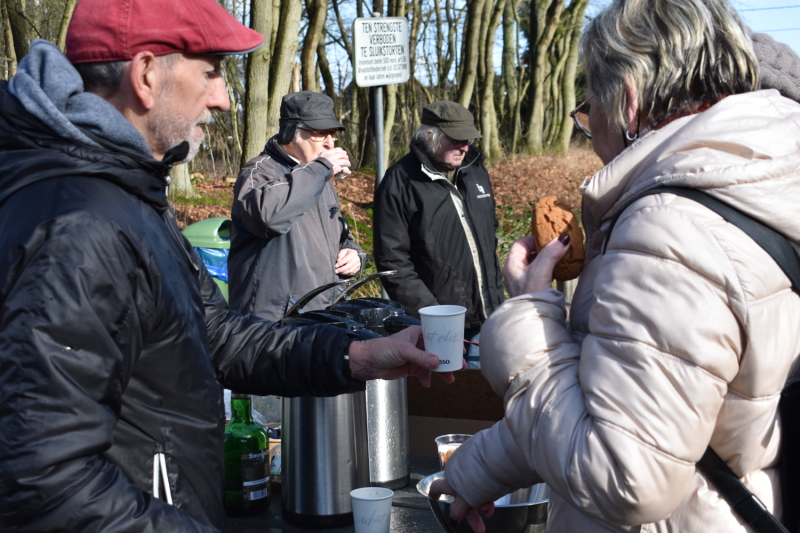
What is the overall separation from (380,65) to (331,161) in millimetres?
2184

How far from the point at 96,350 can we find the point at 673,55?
1.29 metres

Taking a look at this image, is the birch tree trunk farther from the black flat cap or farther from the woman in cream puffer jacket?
the woman in cream puffer jacket

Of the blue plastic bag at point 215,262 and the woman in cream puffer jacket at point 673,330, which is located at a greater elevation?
the woman in cream puffer jacket at point 673,330

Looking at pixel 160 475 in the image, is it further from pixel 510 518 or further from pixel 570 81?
pixel 570 81

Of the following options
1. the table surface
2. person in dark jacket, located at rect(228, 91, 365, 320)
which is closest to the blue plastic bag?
person in dark jacket, located at rect(228, 91, 365, 320)

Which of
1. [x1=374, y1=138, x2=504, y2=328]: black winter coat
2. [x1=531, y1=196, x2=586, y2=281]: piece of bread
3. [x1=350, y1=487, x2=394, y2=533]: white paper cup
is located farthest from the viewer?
[x1=374, y1=138, x2=504, y2=328]: black winter coat

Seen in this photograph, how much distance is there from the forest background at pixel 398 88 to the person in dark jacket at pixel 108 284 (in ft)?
17.3

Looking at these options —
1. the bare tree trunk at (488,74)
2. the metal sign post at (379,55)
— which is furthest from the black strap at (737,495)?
the bare tree trunk at (488,74)

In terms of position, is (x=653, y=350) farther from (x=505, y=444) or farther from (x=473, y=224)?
(x=473, y=224)

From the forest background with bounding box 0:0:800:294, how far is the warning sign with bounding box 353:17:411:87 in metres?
0.70

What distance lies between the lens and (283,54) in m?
8.08

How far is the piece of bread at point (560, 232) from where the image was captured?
5.49ft

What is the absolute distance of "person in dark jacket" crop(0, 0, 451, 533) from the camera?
1170 millimetres

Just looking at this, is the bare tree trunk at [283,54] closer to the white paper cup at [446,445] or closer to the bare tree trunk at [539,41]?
the white paper cup at [446,445]
